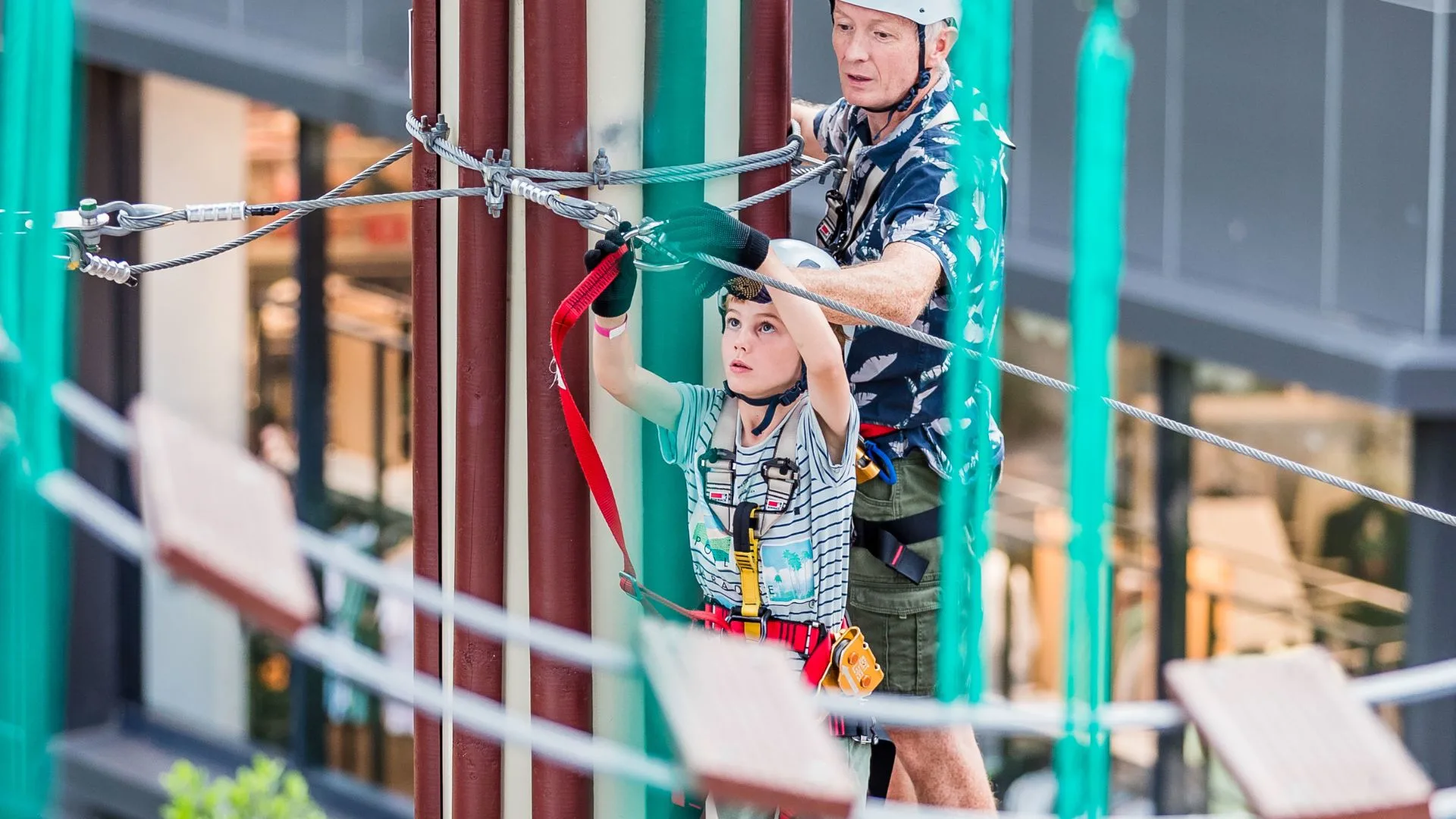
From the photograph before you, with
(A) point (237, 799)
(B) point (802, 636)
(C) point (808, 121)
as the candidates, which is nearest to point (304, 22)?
(A) point (237, 799)

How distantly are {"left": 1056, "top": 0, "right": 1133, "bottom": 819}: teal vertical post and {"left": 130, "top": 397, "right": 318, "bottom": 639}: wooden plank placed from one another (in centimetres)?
76

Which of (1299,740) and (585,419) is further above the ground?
(585,419)

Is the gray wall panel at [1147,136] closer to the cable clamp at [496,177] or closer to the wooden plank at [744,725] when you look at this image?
the cable clamp at [496,177]

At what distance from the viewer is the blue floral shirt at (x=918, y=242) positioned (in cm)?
284

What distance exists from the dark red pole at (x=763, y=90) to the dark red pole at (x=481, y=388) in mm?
362

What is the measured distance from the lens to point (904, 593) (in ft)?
10.0

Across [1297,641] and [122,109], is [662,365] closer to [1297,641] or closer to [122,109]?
[1297,641]

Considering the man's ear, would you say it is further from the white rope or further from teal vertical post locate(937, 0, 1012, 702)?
the white rope

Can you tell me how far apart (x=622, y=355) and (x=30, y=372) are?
2.87ft

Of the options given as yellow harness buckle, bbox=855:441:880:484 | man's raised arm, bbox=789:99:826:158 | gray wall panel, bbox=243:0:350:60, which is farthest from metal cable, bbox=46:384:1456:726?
gray wall panel, bbox=243:0:350:60

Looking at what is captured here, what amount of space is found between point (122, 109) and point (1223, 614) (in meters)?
5.60

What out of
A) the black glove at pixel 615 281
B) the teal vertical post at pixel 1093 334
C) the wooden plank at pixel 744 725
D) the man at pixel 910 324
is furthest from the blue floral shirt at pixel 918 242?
the wooden plank at pixel 744 725

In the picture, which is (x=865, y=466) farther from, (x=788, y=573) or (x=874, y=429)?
(x=788, y=573)

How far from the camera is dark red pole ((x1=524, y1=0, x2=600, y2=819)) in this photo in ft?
8.75
